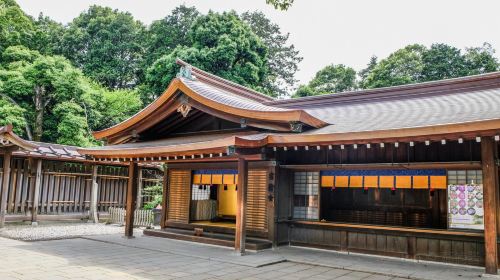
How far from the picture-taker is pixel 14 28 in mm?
28344

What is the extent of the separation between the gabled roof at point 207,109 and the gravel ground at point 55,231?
11.4 ft

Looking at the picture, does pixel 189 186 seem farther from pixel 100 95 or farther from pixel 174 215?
pixel 100 95

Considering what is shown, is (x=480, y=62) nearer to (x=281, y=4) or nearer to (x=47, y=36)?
(x=281, y=4)

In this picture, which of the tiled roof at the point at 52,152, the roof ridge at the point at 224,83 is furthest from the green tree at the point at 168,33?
the roof ridge at the point at 224,83

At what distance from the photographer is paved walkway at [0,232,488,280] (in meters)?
7.53

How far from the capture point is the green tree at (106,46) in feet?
113

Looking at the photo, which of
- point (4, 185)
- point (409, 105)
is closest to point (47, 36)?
point (4, 185)

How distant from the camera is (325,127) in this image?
10.4m

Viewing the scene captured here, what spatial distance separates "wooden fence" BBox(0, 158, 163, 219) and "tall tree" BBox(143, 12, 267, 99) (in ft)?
33.3

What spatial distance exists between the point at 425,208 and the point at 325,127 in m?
5.84

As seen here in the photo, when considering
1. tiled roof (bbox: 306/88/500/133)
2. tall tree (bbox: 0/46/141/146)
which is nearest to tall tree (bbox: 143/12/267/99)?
tall tree (bbox: 0/46/141/146)

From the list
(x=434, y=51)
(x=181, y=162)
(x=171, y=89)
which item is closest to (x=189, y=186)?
(x=181, y=162)

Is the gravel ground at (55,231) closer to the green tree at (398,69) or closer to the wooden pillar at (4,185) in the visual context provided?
the wooden pillar at (4,185)

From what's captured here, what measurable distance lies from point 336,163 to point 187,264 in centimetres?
469
